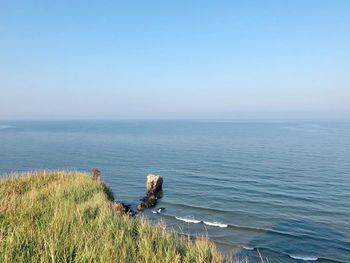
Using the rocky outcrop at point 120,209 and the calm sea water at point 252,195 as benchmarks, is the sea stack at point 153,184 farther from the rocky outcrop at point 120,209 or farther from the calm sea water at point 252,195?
the rocky outcrop at point 120,209

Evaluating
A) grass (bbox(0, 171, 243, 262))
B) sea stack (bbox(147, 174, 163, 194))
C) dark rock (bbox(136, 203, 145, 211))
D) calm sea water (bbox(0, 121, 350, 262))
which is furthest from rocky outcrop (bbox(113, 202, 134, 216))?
sea stack (bbox(147, 174, 163, 194))

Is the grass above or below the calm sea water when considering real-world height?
above

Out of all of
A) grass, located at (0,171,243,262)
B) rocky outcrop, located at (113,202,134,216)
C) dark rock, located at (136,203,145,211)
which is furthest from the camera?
dark rock, located at (136,203,145,211)

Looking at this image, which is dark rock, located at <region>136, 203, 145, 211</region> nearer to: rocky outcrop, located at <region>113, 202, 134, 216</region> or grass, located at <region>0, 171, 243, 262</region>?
rocky outcrop, located at <region>113, 202, 134, 216</region>

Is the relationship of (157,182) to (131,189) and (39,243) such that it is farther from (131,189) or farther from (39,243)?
(39,243)

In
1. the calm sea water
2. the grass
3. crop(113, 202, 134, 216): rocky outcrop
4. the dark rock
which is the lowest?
the dark rock

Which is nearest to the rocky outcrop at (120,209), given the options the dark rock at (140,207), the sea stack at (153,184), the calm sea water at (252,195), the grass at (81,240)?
the grass at (81,240)

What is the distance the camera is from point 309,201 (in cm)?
2802

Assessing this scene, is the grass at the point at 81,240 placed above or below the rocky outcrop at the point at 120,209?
above

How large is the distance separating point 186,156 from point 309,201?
33.1 metres

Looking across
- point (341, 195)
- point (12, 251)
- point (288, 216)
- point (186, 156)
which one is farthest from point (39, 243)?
point (186, 156)

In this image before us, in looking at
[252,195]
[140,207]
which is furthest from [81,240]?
[252,195]

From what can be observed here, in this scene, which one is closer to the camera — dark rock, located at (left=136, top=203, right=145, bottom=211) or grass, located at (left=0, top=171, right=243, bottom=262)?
grass, located at (left=0, top=171, right=243, bottom=262)

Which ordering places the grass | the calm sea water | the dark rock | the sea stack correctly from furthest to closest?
1. the sea stack
2. the dark rock
3. the calm sea water
4. the grass
